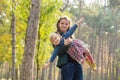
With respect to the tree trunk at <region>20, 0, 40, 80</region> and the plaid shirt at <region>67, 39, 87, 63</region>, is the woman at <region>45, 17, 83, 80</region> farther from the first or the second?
the tree trunk at <region>20, 0, 40, 80</region>

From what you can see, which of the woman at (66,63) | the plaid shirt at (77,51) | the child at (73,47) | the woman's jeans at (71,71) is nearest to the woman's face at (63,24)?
the woman at (66,63)

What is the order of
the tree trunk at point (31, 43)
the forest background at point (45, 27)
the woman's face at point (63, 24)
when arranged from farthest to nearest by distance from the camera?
the forest background at point (45, 27), the tree trunk at point (31, 43), the woman's face at point (63, 24)

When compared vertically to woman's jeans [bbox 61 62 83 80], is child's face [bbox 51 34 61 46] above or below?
above

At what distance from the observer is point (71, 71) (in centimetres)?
462

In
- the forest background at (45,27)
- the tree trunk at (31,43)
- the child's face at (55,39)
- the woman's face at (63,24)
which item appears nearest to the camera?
the child's face at (55,39)

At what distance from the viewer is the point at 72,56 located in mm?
4641

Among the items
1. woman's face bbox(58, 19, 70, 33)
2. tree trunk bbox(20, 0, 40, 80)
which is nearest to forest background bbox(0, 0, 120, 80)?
tree trunk bbox(20, 0, 40, 80)

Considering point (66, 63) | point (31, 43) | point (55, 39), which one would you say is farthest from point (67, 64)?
point (31, 43)

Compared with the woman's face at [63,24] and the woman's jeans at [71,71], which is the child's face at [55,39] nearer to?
the woman's face at [63,24]

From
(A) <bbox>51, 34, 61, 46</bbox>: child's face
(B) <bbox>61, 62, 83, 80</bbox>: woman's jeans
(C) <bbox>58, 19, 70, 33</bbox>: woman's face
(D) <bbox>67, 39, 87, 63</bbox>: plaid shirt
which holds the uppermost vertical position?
(C) <bbox>58, 19, 70, 33</bbox>: woman's face

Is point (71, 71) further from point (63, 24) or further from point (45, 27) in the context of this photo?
point (45, 27)

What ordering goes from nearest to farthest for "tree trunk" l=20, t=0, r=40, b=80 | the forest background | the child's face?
the child's face → "tree trunk" l=20, t=0, r=40, b=80 → the forest background

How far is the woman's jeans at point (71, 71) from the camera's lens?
462cm

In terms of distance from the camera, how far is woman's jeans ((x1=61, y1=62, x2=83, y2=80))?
462 centimetres
